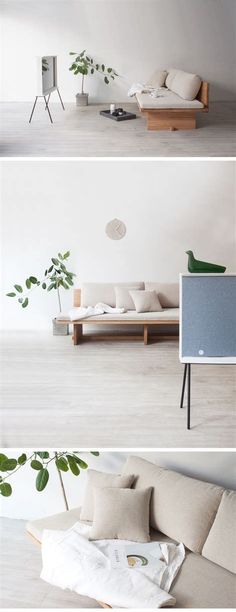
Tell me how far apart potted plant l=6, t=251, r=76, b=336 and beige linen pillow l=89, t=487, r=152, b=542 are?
1.31 m

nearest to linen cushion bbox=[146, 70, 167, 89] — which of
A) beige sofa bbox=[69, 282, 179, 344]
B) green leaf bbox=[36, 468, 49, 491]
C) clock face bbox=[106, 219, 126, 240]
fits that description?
clock face bbox=[106, 219, 126, 240]

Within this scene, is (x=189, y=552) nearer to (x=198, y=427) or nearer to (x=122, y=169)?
(x=198, y=427)

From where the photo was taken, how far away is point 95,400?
213 cm

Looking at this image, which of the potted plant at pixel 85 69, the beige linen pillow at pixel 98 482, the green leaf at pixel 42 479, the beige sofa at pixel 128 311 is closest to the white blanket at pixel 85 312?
the beige sofa at pixel 128 311

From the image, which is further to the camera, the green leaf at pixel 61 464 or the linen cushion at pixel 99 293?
the green leaf at pixel 61 464

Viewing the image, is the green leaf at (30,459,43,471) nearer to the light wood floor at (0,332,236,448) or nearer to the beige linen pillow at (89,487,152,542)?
the light wood floor at (0,332,236,448)

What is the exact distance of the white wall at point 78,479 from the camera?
10.8 feet

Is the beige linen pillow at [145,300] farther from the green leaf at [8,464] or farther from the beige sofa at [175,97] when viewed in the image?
the green leaf at [8,464]

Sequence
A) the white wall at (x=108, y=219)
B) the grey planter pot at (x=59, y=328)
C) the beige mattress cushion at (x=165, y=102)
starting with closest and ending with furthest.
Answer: the beige mattress cushion at (x=165, y=102)
the white wall at (x=108, y=219)
the grey planter pot at (x=59, y=328)

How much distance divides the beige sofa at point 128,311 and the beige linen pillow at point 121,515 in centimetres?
123

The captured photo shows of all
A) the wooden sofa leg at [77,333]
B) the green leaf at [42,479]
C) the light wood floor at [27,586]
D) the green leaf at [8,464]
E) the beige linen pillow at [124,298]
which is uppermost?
the beige linen pillow at [124,298]

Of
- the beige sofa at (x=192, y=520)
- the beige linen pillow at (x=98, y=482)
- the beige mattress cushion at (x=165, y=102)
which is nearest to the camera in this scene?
the beige mattress cushion at (x=165, y=102)

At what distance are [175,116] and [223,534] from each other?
5.94ft

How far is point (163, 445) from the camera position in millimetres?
2123
